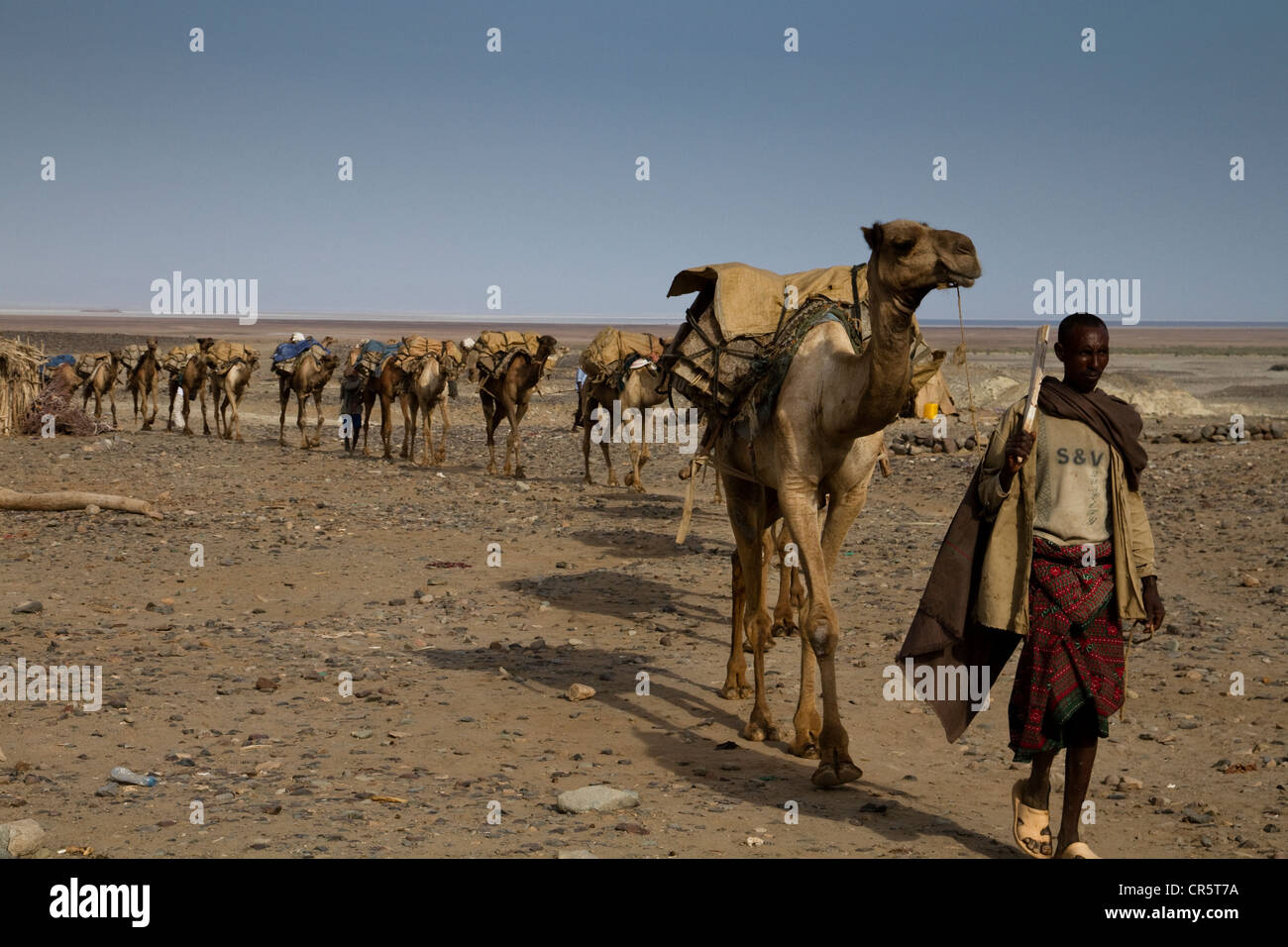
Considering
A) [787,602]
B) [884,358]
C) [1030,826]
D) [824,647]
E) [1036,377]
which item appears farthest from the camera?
[787,602]

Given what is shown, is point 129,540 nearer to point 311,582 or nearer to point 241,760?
point 311,582

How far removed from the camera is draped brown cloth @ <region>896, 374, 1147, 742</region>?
17.2 ft

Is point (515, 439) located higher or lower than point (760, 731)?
higher

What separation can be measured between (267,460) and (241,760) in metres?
17.0

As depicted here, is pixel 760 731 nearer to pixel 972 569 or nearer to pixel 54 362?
pixel 972 569

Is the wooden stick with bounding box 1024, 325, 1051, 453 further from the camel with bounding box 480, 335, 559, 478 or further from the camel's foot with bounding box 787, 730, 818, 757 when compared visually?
the camel with bounding box 480, 335, 559, 478

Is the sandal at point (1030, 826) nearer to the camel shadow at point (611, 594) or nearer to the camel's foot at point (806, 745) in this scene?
the camel's foot at point (806, 745)

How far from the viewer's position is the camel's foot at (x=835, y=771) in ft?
21.2

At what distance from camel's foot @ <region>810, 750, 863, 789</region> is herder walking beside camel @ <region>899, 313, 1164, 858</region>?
4.10 ft

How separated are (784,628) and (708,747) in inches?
123

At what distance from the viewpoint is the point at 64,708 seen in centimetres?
758

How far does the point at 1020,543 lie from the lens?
5.20m

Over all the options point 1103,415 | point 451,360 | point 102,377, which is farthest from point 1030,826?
point 102,377
